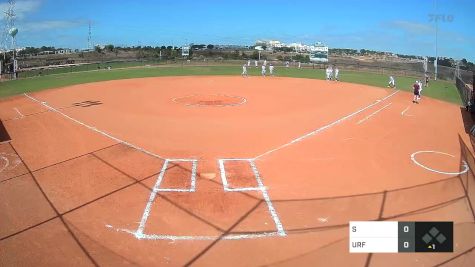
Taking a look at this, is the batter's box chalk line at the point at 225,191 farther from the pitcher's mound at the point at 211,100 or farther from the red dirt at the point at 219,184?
the pitcher's mound at the point at 211,100

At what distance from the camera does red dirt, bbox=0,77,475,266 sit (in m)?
7.64

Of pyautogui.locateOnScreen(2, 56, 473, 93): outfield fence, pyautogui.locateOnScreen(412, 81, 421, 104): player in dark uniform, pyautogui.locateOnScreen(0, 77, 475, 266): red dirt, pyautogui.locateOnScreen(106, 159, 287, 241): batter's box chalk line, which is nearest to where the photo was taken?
pyautogui.locateOnScreen(0, 77, 475, 266): red dirt

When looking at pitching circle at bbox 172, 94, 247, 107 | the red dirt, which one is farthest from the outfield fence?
pitching circle at bbox 172, 94, 247, 107

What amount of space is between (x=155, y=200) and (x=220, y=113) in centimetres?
1193

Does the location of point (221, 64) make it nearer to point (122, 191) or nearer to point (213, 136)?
point (213, 136)

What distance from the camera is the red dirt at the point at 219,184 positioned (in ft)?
25.1

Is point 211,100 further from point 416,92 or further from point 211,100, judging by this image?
point 416,92

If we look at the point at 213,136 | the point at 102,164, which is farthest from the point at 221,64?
the point at 102,164
